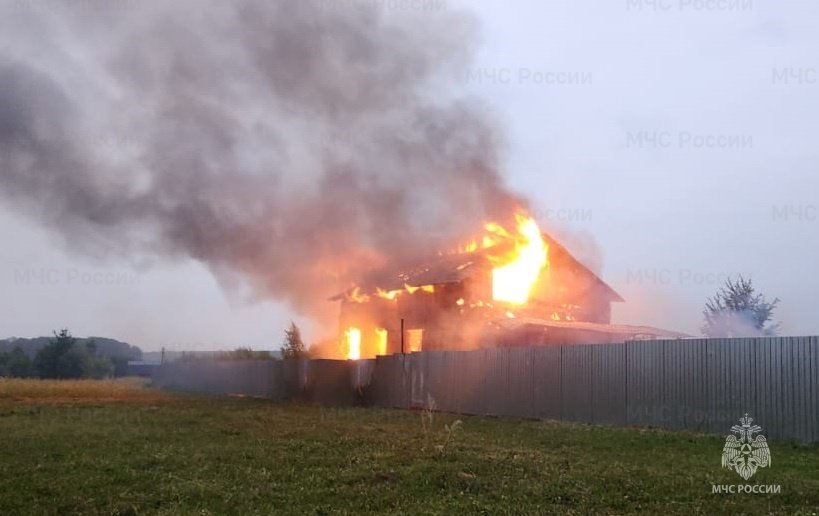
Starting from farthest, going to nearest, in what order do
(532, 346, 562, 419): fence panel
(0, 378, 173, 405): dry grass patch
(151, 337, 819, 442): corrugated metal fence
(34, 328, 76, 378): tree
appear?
(34, 328, 76, 378): tree < (0, 378, 173, 405): dry grass patch < (532, 346, 562, 419): fence panel < (151, 337, 819, 442): corrugated metal fence

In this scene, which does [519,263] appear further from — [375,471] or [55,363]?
[55,363]

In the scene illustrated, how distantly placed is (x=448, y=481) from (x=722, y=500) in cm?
355

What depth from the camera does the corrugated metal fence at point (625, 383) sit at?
51.4 ft

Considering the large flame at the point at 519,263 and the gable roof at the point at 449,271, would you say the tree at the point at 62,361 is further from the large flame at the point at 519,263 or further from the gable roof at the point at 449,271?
the large flame at the point at 519,263

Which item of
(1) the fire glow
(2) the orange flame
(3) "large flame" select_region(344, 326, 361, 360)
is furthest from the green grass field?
(3) "large flame" select_region(344, 326, 361, 360)

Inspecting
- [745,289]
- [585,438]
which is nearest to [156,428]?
[585,438]

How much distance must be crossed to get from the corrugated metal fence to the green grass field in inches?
43.3

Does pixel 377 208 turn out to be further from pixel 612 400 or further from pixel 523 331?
pixel 612 400

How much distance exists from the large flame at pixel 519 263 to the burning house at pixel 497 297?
49 mm

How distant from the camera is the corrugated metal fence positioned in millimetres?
15664

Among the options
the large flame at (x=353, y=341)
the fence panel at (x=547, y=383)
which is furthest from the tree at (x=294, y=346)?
the fence panel at (x=547, y=383)

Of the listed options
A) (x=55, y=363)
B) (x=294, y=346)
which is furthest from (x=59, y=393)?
(x=55, y=363)

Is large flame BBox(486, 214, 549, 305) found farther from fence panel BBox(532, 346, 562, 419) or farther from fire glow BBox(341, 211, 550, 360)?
fence panel BBox(532, 346, 562, 419)

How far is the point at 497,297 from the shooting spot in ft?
119
